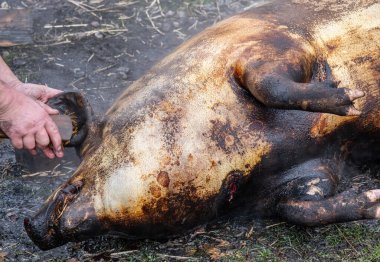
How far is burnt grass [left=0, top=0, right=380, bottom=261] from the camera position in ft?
11.7

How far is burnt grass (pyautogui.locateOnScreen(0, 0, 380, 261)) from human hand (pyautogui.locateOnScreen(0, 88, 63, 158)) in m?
0.59

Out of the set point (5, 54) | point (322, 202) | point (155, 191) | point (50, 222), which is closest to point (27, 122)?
point (50, 222)

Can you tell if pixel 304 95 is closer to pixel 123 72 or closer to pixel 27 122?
pixel 27 122

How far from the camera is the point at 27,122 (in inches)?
140

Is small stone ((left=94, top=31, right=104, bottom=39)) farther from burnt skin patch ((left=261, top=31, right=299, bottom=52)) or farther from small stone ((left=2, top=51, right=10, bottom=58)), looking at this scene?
burnt skin patch ((left=261, top=31, right=299, bottom=52))

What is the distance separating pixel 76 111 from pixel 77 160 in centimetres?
74

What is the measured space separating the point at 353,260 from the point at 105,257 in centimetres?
143

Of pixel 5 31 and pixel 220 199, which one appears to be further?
pixel 5 31

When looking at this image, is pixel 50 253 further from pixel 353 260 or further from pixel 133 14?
pixel 133 14

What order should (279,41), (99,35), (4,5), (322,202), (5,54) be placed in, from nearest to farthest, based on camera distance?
(322,202) → (279,41) → (5,54) → (99,35) → (4,5)

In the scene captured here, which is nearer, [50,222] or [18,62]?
[50,222]

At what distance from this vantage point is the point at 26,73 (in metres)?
5.39

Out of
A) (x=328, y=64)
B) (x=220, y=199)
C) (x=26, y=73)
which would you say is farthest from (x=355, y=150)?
(x=26, y=73)

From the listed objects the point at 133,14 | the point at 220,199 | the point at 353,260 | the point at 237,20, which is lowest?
the point at 353,260
